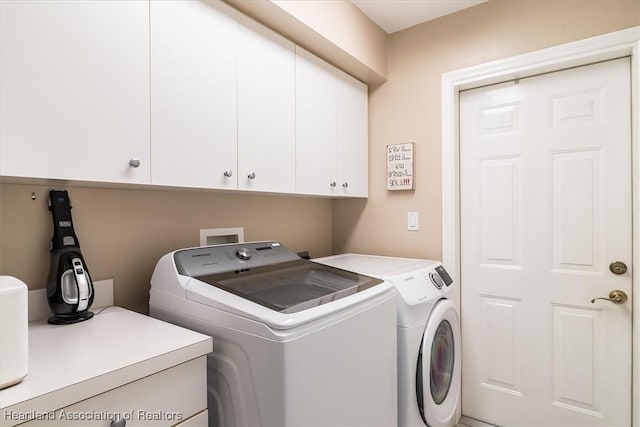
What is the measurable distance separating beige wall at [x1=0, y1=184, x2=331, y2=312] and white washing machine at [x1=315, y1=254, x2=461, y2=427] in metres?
0.63

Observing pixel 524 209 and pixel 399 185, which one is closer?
pixel 524 209

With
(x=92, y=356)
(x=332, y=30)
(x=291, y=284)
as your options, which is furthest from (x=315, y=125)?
(x=92, y=356)

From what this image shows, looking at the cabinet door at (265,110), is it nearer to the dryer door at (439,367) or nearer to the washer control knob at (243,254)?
the washer control knob at (243,254)

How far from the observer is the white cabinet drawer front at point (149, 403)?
760 mm

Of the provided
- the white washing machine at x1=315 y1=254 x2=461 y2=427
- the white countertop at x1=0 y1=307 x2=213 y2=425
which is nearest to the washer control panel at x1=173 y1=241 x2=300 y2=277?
the white countertop at x1=0 y1=307 x2=213 y2=425

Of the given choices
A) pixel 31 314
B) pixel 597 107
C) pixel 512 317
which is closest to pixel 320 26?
pixel 597 107

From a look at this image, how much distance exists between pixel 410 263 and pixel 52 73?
180 centimetres

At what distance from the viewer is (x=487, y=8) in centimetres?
201

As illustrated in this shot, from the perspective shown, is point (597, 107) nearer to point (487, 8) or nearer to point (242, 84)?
point (487, 8)

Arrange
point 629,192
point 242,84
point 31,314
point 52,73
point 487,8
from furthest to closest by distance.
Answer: point 487,8 < point 629,192 < point 242,84 < point 31,314 < point 52,73

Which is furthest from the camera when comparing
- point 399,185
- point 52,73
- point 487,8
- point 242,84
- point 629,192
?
point 399,185

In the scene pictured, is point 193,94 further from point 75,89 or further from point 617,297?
point 617,297

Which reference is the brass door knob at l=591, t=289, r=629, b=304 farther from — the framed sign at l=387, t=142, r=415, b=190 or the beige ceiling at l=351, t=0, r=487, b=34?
the beige ceiling at l=351, t=0, r=487, b=34

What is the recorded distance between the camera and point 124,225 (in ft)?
4.72
